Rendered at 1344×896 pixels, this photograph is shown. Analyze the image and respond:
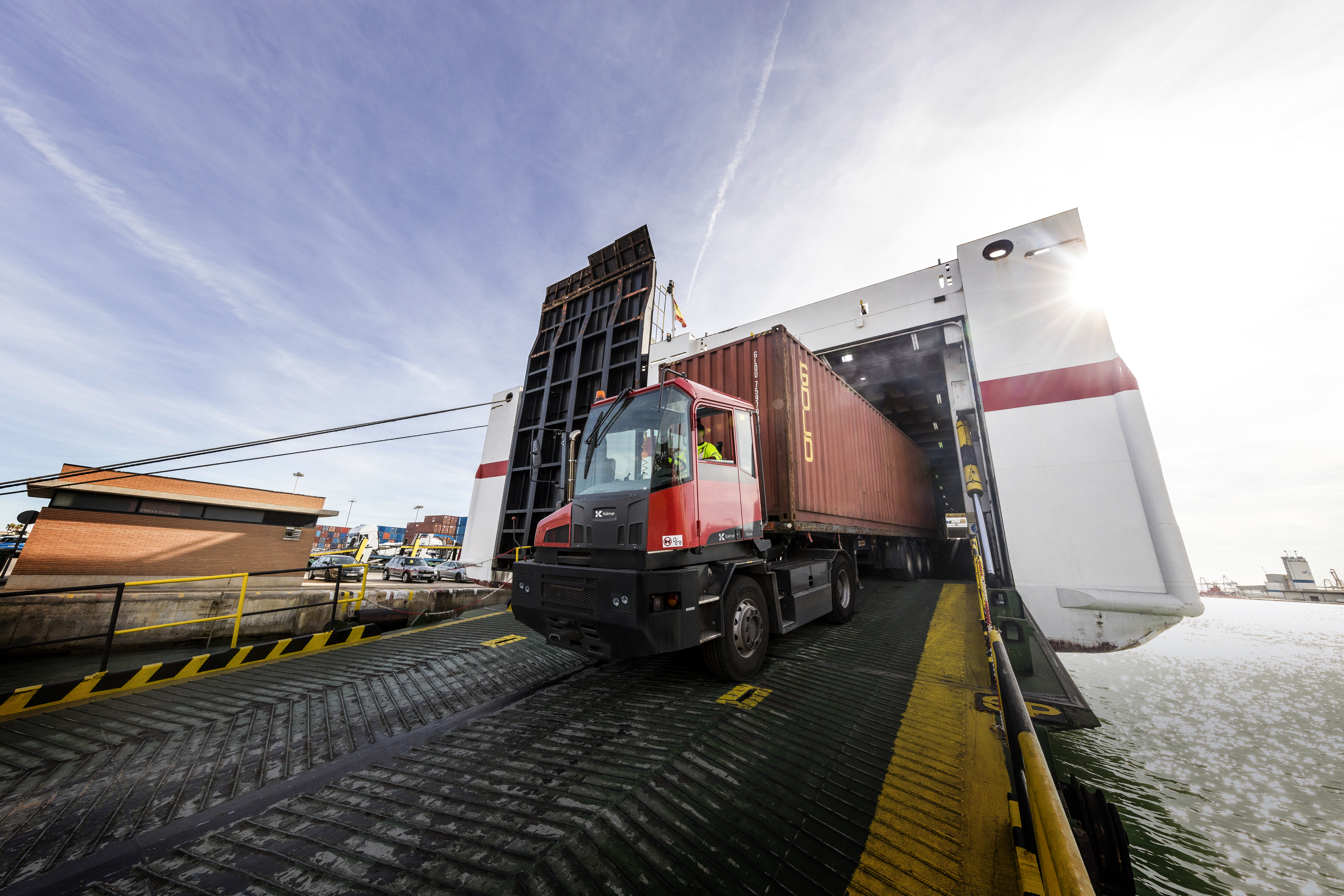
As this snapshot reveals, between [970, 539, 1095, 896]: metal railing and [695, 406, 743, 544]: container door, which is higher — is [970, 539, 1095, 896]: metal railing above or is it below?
below

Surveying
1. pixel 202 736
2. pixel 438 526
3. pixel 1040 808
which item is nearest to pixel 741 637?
pixel 1040 808

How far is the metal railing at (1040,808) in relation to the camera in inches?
36.8

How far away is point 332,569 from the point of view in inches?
1014

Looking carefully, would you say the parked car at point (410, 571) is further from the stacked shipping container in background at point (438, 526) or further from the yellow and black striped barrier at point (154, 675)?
the stacked shipping container in background at point (438, 526)

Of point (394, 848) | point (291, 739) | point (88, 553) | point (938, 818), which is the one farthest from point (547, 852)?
point (88, 553)

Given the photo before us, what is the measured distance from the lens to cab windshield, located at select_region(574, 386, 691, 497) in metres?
4.02

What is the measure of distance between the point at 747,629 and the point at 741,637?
132 mm

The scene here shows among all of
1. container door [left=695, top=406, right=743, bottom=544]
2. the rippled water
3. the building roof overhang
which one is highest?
the building roof overhang

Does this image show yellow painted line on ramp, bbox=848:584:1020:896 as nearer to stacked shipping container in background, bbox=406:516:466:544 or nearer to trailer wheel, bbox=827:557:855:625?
trailer wheel, bbox=827:557:855:625

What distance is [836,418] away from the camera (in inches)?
294

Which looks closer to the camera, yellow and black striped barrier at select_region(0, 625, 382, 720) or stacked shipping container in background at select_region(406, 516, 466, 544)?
yellow and black striped barrier at select_region(0, 625, 382, 720)

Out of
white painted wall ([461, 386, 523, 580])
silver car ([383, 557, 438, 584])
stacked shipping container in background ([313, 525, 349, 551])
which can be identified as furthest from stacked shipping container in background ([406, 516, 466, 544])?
white painted wall ([461, 386, 523, 580])

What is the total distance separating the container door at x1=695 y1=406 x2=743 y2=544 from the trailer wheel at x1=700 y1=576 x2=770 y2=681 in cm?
57

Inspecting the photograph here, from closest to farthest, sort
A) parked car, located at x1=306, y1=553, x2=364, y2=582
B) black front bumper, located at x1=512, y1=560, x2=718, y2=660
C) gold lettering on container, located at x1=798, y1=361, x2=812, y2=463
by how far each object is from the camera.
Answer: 1. black front bumper, located at x1=512, y1=560, x2=718, y2=660
2. gold lettering on container, located at x1=798, y1=361, x2=812, y2=463
3. parked car, located at x1=306, y1=553, x2=364, y2=582
